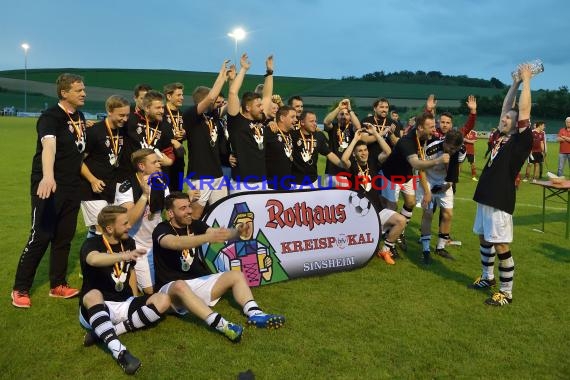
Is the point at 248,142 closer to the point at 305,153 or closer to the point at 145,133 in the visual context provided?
the point at 305,153

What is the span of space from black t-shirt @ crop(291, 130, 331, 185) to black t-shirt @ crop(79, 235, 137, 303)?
3.54m

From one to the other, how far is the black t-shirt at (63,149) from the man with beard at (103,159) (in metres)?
0.15

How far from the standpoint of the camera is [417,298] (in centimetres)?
608

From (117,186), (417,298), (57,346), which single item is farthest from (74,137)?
(417,298)

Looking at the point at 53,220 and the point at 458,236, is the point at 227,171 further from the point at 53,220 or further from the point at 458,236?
the point at 458,236

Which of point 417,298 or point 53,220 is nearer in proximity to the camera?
point 53,220

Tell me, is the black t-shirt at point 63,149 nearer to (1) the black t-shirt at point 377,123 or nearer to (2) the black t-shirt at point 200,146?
(2) the black t-shirt at point 200,146

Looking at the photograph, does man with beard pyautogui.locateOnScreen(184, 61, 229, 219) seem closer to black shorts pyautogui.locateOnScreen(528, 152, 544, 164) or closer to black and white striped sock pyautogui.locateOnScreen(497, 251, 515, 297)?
black and white striped sock pyautogui.locateOnScreen(497, 251, 515, 297)

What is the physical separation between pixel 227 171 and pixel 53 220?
3.01 m

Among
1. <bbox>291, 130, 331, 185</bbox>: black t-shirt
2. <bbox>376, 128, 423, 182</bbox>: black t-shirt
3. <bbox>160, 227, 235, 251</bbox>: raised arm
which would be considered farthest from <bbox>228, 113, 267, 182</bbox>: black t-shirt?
<bbox>160, 227, 235, 251</bbox>: raised arm

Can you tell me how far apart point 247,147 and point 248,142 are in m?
0.07

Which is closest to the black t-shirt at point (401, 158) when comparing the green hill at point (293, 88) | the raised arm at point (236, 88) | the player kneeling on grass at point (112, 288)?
the raised arm at point (236, 88)

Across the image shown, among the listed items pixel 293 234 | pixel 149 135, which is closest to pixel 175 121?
pixel 149 135

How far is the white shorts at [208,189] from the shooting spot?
22.6ft
